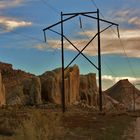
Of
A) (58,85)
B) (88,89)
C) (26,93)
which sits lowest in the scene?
(26,93)

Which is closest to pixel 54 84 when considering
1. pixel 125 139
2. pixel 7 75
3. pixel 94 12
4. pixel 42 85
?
pixel 42 85

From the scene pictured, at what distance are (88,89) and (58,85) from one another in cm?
2805

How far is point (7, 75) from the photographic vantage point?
147375mm

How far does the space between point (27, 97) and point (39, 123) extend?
8272 cm

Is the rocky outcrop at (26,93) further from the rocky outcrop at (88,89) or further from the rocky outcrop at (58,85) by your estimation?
the rocky outcrop at (88,89)

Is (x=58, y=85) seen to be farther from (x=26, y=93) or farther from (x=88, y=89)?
(x=88, y=89)

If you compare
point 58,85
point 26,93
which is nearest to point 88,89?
point 58,85

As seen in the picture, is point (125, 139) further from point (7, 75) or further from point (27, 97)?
point (7, 75)

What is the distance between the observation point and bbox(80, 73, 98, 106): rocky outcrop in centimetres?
14000

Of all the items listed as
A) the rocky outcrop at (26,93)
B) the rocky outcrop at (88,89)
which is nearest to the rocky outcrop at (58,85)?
the rocky outcrop at (26,93)

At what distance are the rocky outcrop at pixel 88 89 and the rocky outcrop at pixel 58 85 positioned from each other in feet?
13.5

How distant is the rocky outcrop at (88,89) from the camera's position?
459 ft

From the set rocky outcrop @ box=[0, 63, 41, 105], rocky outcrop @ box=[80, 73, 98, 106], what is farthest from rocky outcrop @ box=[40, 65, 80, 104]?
rocky outcrop @ box=[80, 73, 98, 106]

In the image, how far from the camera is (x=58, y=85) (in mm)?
117125
